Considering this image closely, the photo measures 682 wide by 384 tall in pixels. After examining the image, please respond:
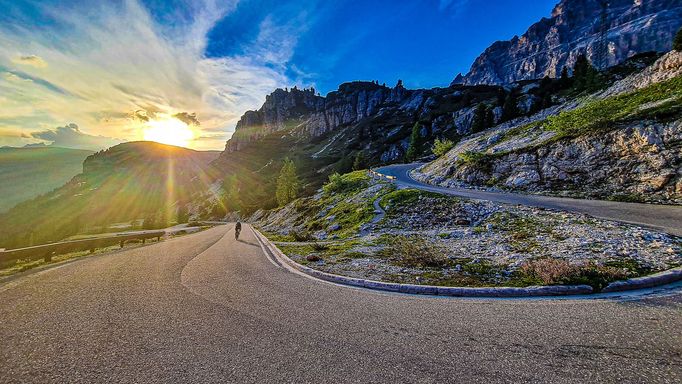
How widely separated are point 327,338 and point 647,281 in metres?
9.86

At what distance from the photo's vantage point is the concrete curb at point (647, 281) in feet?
26.9

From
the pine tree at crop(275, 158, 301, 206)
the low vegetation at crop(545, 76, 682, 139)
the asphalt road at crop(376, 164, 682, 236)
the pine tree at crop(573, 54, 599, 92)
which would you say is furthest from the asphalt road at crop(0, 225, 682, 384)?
the pine tree at crop(573, 54, 599, 92)

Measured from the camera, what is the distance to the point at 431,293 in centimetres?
912

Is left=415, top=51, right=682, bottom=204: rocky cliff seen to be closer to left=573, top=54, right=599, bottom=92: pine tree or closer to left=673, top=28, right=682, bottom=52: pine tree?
left=673, top=28, right=682, bottom=52: pine tree

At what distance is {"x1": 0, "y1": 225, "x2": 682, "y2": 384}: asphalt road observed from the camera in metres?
4.58

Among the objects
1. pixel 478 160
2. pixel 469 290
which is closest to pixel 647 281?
pixel 469 290

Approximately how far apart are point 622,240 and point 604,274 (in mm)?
5927

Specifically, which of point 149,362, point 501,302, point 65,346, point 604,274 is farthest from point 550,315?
point 65,346

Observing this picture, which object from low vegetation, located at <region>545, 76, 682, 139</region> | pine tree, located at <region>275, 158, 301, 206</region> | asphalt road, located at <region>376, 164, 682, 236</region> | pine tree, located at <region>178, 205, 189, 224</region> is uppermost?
low vegetation, located at <region>545, 76, 682, 139</region>

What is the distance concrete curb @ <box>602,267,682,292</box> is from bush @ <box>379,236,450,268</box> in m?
5.42

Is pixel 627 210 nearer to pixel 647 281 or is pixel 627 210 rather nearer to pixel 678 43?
pixel 647 281

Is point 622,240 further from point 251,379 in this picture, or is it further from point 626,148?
point 626,148

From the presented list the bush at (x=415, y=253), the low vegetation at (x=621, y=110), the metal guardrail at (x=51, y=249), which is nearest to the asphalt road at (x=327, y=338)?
the bush at (x=415, y=253)

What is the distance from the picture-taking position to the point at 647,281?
8.36 m
